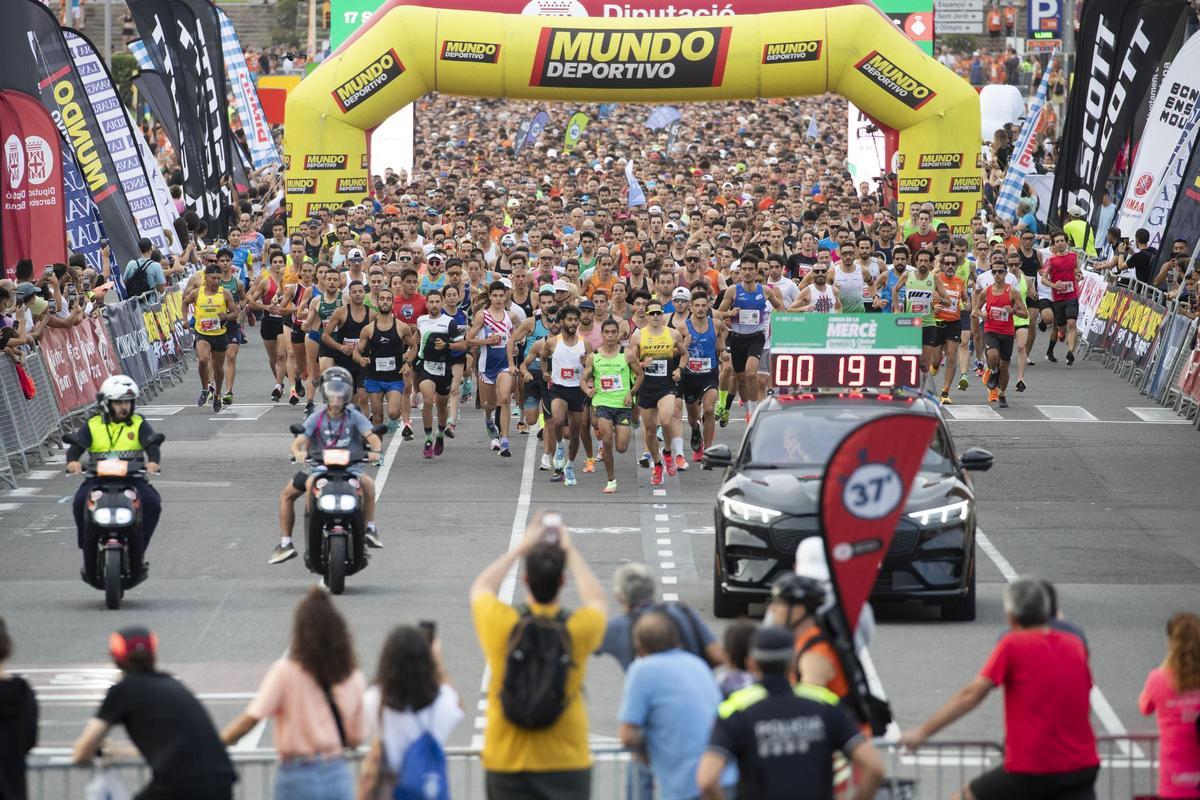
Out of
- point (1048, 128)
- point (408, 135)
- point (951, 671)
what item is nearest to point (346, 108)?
point (408, 135)

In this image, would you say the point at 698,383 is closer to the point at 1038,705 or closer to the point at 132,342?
the point at 132,342

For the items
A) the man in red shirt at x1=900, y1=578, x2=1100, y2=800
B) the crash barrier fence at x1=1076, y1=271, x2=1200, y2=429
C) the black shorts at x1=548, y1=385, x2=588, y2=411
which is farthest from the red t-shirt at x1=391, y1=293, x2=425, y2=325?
the man in red shirt at x1=900, y1=578, x2=1100, y2=800

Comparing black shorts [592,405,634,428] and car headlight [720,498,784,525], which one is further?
black shorts [592,405,634,428]

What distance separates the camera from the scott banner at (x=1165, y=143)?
30.0m

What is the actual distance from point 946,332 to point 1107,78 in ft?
27.3

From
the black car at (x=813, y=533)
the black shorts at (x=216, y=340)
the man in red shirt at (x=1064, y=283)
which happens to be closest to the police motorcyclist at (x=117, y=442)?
the black car at (x=813, y=533)

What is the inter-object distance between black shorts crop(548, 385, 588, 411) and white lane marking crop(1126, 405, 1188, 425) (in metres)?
7.62

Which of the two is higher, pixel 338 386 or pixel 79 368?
pixel 338 386

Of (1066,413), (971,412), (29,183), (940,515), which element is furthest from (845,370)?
(29,183)

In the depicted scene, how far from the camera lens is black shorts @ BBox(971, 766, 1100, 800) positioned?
29.2ft

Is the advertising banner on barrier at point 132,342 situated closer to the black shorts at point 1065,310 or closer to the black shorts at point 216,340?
the black shorts at point 216,340

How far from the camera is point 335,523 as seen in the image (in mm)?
16000

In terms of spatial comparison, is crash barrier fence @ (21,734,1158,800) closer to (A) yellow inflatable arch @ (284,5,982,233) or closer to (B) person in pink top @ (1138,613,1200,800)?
(B) person in pink top @ (1138,613,1200,800)

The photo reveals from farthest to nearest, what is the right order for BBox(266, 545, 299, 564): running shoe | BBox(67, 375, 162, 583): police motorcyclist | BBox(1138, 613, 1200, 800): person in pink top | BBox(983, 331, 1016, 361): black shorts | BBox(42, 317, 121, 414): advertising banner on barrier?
BBox(983, 331, 1016, 361): black shorts
BBox(42, 317, 121, 414): advertising banner on barrier
BBox(266, 545, 299, 564): running shoe
BBox(67, 375, 162, 583): police motorcyclist
BBox(1138, 613, 1200, 800): person in pink top
